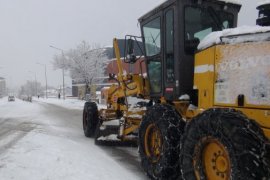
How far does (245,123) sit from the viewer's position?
3869mm

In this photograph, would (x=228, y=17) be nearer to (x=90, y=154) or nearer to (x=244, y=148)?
(x=244, y=148)

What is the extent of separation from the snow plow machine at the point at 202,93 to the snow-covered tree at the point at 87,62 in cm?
4204

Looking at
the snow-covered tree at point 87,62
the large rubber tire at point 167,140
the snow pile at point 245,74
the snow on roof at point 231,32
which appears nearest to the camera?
the snow pile at point 245,74

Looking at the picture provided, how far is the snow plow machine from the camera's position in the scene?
3.94 meters

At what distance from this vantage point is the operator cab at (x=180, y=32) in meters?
5.95

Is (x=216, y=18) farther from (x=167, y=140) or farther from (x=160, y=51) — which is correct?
(x=167, y=140)

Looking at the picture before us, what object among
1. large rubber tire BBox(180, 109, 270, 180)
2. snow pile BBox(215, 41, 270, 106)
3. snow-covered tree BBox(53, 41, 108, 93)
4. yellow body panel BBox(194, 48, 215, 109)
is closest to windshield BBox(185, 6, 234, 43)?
yellow body panel BBox(194, 48, 215, 109)

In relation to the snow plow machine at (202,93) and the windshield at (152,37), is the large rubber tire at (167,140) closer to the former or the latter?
the snow plow machine at (202,93)

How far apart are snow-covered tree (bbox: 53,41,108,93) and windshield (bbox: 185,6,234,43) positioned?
4244 centimetres

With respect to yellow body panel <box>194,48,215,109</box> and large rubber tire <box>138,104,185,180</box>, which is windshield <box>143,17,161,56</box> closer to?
large rubber tire <box>138,104,185,180</box>

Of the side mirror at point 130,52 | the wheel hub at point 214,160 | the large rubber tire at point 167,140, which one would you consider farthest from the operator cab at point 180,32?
the wheel hub at point 214,160

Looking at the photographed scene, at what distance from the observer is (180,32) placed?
5.94 meters

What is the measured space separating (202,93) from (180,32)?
124cm

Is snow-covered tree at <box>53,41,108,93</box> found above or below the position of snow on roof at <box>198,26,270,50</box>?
above
